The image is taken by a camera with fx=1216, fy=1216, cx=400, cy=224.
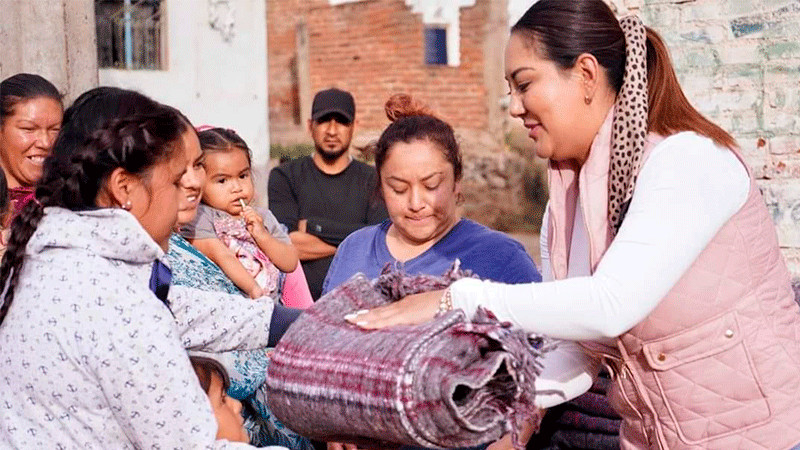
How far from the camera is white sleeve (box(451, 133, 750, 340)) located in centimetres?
240

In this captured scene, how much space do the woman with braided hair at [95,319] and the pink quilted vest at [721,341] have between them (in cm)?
93

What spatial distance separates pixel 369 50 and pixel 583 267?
15.4 metres

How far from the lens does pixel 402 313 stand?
242 cm

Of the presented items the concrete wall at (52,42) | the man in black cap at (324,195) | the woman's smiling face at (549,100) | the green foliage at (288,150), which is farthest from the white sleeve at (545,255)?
the green foliage at (288,150)

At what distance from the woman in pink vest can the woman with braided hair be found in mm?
415

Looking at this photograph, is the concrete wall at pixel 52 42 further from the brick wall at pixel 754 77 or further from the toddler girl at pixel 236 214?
the brick wall at pixel 754 77

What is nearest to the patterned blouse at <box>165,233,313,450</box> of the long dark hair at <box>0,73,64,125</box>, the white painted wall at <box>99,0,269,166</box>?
the long dark hair at <box>0,73,64,125</box>

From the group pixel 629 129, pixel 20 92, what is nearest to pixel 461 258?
pixel 629 129

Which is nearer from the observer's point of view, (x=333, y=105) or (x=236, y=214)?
(x=236, y=214)

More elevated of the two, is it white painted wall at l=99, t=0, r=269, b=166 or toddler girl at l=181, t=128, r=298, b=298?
white painted wall at l=99, t=0, r=269, b=166

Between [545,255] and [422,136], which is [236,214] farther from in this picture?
[545,255]

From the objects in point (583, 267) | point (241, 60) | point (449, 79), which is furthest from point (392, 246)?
point (449, 79)

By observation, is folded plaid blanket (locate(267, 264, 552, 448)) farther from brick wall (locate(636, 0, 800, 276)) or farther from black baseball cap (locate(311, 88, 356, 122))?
black baseball cap (locate(311, 88, 356, 122))

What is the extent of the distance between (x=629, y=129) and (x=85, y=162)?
1114 millimetres
